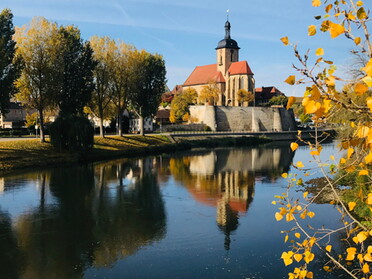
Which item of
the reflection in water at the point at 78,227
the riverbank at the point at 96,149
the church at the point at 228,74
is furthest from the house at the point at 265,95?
the reflection in water at the point at 78,227

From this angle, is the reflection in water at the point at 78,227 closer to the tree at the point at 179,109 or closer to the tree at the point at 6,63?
the tree at the point at 6,63

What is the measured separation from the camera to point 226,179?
2841cm

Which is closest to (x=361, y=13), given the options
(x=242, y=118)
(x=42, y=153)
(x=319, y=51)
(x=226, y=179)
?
(x=319, y=51)

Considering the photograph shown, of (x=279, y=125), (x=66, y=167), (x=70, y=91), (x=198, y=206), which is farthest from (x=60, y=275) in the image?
(x=279, y=125)

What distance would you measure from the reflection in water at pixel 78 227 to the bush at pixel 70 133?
10368 millimetres

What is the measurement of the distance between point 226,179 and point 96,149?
18.8 m

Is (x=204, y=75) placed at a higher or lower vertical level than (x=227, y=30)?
lower

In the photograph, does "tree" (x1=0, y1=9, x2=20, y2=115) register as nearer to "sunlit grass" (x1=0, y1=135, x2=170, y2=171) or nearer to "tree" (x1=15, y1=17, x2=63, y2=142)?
"tree" (x1=15, y1=17, x2=63, y2=142)

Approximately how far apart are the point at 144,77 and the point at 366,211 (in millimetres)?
37706

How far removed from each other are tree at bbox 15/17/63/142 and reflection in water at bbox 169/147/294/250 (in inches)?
577

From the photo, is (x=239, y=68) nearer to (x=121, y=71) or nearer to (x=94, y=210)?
(x=121, y=71)

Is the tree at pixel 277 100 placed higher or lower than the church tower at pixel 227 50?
lower

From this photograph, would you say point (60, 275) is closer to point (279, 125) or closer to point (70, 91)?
point (70, 91)

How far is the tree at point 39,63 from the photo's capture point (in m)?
35.9
